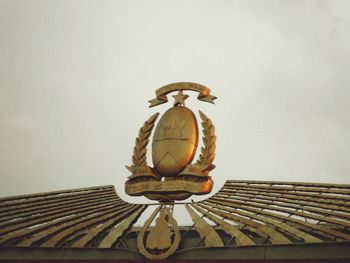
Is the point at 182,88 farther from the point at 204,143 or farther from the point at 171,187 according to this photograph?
the point at 171,187

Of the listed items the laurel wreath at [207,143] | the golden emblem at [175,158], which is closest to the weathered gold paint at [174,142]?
the golden emblem at [175,158]

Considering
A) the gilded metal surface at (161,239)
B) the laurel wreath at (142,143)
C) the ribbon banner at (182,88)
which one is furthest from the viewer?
the ribbon banner at (182,88)

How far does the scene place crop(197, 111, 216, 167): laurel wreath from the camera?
30.9 feet

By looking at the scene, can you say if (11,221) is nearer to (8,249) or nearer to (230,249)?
(8,249)

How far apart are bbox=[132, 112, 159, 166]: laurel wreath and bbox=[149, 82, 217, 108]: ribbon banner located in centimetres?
47

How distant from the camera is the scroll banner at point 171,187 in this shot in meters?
9.02

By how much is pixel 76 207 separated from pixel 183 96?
3978 mm

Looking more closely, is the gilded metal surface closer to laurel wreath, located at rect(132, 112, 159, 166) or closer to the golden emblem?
the golden emblem

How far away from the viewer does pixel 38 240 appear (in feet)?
28.3

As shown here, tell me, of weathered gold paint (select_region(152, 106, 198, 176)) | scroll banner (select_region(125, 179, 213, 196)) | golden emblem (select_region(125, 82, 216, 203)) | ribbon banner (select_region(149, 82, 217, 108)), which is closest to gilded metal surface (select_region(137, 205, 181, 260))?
scroll banner (select_region(125, 179, 213, 196))

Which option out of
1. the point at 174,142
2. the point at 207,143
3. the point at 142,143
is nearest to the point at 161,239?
the point at 174,142

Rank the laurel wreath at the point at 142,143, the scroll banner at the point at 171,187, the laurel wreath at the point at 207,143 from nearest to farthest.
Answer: the scroll banner at the point at 171,187 → the laurel wreath at the point at 207,143 → the laurel wreath at the point at 142,143

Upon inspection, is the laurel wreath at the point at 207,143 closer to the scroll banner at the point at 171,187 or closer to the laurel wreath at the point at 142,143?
the scroll banner at the point at 171,187

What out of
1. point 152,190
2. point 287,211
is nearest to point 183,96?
point 152,190
